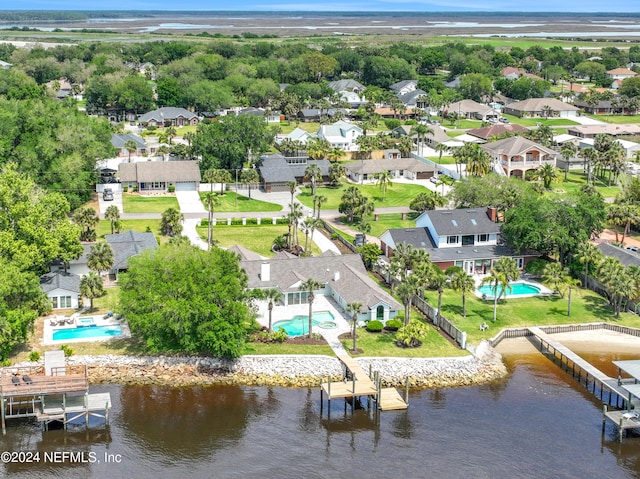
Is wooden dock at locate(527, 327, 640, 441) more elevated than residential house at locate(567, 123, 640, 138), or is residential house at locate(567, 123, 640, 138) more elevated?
residential house at locate(567, 123, 640, 138)

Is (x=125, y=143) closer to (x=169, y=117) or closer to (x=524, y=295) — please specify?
(x=169, y=117)

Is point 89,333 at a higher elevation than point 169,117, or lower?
lower

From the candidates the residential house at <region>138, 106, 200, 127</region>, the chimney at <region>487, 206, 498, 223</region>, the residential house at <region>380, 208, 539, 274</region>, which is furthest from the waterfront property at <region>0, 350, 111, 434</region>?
the residential house at <region>138, 106, 200, 127</region>

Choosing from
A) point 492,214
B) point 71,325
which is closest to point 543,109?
point 492,214

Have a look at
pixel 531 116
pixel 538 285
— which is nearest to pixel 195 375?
pixel 538 285

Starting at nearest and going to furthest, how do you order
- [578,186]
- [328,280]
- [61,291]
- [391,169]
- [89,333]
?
[89,333]
[61,291]
[328,280]
[578,186]
[391,169]

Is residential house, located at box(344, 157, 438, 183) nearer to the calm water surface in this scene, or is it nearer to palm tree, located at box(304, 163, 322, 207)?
palm tree, located at box(304, 163, 322, 207)
